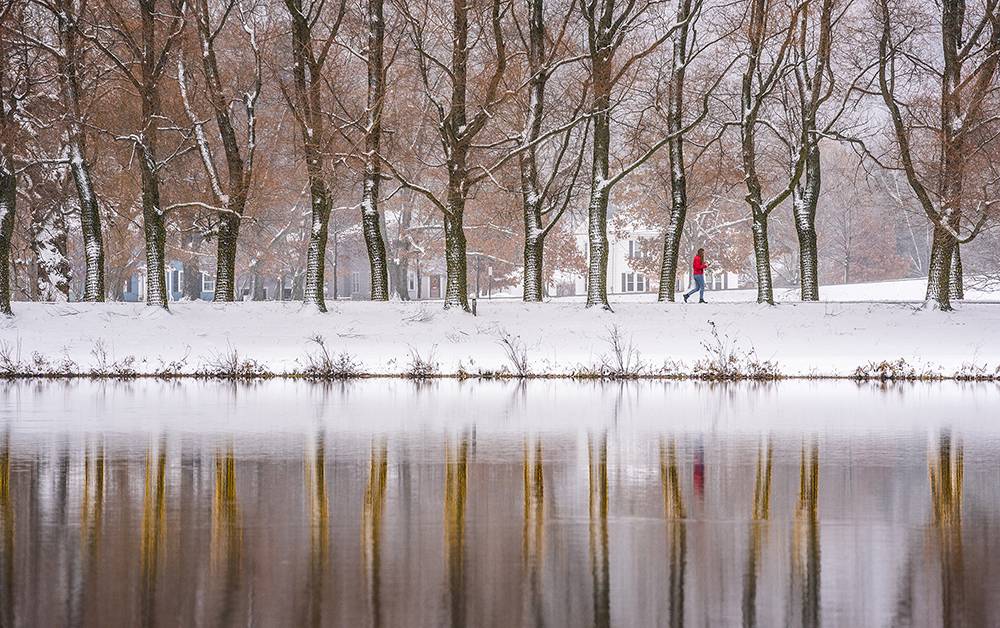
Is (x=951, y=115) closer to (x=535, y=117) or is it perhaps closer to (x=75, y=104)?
(x=535, y=117)

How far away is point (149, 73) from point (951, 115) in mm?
25503

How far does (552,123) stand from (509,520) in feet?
135

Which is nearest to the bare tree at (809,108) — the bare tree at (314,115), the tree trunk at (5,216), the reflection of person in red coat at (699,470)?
the bare tree at (314,115)

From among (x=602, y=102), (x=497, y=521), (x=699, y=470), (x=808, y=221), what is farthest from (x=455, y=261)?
(x=497, y=521)

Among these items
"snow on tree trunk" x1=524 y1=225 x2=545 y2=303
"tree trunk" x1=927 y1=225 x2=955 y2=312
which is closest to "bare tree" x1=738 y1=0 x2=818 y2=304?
"tree trunk" x1=927 y1=225 x2=955 y2=312

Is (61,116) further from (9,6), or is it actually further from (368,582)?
(368,582)

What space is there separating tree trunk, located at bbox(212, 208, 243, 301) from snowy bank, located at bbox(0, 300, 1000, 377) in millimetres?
1660

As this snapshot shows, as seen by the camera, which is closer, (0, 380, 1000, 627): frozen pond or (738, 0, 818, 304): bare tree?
(0, 380, 1000, 627): frozen pond

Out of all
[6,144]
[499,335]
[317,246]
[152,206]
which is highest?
[6,144]

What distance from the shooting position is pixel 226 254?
1845 inches

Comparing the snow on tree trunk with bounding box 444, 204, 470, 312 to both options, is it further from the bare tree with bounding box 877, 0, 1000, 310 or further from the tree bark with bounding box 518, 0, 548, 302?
the bare tree with bounding box 877, 0, 1000, 310

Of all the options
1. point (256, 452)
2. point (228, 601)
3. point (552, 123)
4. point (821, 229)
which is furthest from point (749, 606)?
point (821, 229)

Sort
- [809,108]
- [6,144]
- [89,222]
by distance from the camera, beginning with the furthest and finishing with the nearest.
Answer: [809,108], [89,222], [6,144]

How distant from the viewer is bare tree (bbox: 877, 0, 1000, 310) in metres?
43.5
